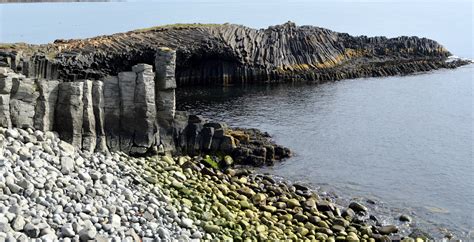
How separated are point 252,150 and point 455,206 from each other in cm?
1281

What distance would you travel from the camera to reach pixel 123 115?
32688mm

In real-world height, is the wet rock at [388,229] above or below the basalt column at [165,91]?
below

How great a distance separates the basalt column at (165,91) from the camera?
33616 mm

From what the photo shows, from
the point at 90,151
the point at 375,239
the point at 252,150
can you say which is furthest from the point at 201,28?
the point at 375,239

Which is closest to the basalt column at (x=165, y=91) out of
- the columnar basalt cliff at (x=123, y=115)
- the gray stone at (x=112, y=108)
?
the columnar basalt cliff at (x=123, y=115)

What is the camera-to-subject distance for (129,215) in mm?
21844

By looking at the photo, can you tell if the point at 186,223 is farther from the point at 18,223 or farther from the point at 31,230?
the point at 18,223

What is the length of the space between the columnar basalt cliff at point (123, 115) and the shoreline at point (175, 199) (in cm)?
138

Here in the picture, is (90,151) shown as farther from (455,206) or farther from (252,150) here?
(455,206)

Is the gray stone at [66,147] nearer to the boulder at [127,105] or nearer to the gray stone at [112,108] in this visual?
the gray stone at [112,108]

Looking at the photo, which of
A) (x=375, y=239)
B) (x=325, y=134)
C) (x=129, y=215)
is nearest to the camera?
(x=129, y=215)

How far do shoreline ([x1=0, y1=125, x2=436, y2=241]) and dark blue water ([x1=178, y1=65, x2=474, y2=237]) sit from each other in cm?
335

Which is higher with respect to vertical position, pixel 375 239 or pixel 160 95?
pixel 160 95

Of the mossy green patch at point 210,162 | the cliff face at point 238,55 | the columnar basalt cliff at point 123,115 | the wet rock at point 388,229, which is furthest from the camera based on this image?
the cliff face at point 238,55
